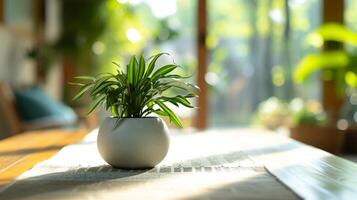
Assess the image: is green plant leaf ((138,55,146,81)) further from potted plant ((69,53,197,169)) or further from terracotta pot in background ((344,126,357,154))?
terracotta pot in background ((344,126,357,154))

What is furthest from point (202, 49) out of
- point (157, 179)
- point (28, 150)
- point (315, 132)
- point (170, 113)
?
point (157, 179)

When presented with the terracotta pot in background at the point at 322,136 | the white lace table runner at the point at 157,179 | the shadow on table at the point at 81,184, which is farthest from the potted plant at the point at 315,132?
the shadow on table at the point at 81,184

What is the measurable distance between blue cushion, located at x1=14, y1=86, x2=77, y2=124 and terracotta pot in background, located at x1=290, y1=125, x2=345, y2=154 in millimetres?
1942

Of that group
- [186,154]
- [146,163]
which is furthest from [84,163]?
[186,154]

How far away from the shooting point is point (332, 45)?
5.46 meters

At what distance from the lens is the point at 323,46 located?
552cm

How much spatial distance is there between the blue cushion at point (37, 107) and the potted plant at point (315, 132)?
6.37ft

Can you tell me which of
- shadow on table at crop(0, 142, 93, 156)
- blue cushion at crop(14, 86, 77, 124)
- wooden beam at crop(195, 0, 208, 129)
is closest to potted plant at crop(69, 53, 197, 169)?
shadow on table at crop(0, 142, 93, 156)

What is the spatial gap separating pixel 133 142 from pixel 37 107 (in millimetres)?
3096

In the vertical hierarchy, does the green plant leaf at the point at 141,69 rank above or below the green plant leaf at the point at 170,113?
above

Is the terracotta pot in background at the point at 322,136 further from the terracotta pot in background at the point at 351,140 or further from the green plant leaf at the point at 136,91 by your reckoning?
the green plant leaf at the point at 136,91

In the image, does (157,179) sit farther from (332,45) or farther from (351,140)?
(332,45)

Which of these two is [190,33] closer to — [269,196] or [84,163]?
[84,163]

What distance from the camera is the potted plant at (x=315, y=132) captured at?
4711mm
